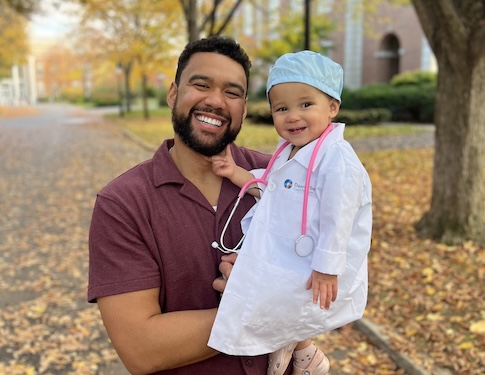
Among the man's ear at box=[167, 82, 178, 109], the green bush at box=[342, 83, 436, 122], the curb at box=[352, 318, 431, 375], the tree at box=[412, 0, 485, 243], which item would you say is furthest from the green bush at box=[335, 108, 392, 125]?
the man's ear at box=[167, 82, 178, 109]

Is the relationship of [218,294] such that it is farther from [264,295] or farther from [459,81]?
[459,81]

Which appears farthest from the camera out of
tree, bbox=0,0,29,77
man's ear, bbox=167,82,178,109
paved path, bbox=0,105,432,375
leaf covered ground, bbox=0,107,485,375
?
tree, bbox=0,0,29,77

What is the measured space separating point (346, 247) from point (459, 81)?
15.7 ft

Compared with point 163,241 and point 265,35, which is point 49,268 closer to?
point 163,241

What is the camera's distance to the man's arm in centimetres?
157

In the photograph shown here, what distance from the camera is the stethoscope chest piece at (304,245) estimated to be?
5.39 ft

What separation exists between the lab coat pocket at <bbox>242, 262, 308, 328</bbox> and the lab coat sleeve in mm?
94

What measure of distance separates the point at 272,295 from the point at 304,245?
0.65 feet

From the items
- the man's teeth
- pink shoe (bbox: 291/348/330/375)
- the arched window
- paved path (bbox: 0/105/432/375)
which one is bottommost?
paved path (bbox: 0/105/432/375)

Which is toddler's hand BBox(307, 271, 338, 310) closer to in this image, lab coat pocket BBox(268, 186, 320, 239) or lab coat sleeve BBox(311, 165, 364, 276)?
lab coat sleeve BBox(311, 165, 364, 276)

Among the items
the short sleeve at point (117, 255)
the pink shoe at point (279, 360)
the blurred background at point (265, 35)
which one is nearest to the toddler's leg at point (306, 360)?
the pink shoe at point (279, 360)

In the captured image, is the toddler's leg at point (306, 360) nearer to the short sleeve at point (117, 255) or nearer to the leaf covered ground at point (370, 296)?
the short sleeve at point (117, 255)

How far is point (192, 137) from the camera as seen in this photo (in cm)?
186

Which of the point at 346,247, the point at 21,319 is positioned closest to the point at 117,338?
the point at 346,247
